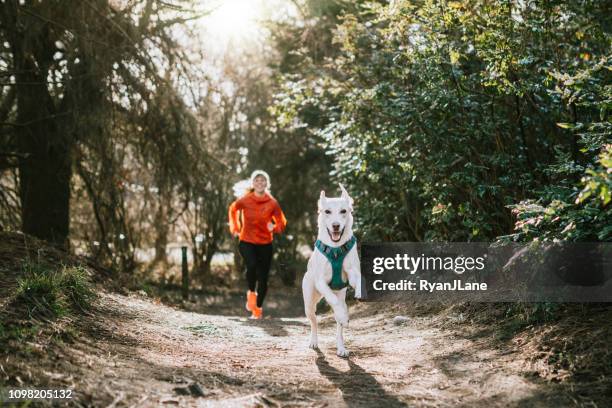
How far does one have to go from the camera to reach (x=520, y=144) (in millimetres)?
7012

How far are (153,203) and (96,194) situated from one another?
1.32 m

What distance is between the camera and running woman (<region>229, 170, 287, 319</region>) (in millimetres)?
8945

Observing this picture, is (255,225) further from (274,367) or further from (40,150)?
(40,150)

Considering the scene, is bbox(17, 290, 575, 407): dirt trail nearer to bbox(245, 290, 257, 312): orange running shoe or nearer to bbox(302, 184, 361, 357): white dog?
bbox(302, 184, 361, 357): white dog

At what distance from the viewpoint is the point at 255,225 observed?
8.98 metres

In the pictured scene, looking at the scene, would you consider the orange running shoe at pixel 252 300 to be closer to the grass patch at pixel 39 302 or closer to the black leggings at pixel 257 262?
the black leggings at pixel 257 262

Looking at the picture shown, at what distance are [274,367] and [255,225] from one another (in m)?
4.16

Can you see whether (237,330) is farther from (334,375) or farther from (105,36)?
(105,36)

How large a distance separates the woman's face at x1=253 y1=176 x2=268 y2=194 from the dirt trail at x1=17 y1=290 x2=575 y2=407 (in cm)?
241

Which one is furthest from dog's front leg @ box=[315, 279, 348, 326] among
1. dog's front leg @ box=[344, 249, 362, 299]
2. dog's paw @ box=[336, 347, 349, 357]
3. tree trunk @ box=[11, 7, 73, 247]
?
tree trunk @ box=[11, 7, 73, 247]

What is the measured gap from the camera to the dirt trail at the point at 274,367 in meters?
3.93

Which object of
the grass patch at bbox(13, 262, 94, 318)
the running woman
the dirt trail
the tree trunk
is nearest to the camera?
the dirt trail

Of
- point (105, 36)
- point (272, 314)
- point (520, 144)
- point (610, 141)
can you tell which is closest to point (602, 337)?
point (610, 141)

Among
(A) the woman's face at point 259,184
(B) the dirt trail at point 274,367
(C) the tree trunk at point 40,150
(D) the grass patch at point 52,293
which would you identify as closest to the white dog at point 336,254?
(B) the dirt trail at point 274,367
